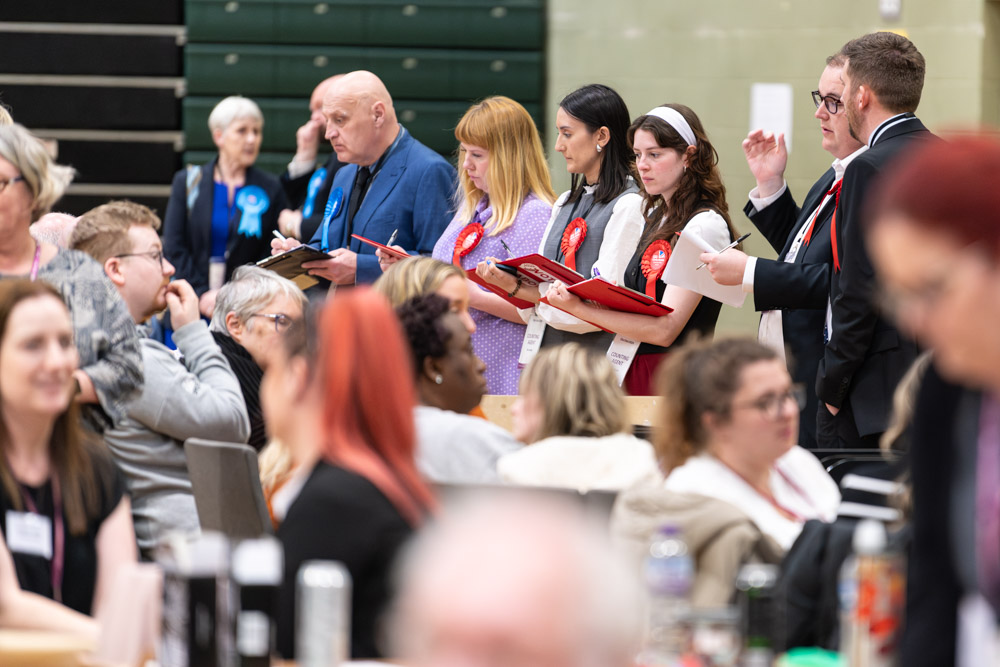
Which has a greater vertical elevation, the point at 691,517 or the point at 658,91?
the point at 658,91

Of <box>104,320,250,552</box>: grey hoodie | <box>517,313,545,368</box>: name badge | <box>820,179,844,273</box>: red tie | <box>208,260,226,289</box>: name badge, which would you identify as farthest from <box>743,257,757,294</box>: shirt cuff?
<box>208,260,226,289</box>: name badge

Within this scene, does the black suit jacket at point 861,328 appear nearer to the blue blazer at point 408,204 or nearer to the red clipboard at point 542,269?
the red clipboard at point 542,269

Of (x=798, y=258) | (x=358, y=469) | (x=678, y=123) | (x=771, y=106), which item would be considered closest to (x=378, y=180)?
(x=678, y=123)

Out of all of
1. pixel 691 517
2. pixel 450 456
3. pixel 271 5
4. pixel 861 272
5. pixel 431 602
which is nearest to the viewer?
pixel 431 602

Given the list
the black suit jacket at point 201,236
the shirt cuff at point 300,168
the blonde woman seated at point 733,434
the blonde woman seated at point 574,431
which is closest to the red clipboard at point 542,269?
the blonde woman seated at point 574,431

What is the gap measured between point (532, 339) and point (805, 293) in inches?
39.5

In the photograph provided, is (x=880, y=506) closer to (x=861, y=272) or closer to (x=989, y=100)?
(x=861, y=272)

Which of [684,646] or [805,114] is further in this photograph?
[805,114]

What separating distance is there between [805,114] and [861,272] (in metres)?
3.37

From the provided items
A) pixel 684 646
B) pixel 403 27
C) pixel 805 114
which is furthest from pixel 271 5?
pixel 684 646

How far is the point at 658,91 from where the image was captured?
23.2ft

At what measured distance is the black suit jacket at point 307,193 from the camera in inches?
232

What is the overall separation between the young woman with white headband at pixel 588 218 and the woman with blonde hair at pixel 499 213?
9cm

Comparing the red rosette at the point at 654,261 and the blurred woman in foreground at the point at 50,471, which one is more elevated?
the red rosette at the point at 654,261
